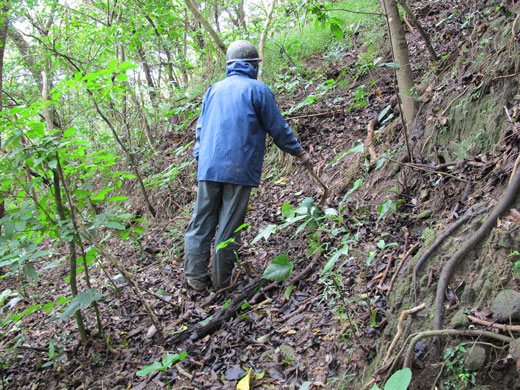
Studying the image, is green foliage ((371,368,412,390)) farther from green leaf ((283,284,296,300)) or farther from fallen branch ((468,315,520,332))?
green leaf ((283,284,296,300))

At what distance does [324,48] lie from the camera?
21.5 ft

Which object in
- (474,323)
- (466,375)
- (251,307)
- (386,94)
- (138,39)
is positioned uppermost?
(138,39)

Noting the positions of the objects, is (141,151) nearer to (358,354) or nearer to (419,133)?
(419,133)

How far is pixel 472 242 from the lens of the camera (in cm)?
186

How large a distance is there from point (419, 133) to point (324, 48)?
386 cm

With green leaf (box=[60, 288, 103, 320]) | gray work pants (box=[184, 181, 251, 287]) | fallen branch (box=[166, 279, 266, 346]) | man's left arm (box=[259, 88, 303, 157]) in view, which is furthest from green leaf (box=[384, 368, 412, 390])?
man's left arm (box=[259, 88, 303, 157])

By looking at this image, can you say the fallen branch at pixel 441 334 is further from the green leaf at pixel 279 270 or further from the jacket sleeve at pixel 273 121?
the jacket sleeve at pixel 273 121

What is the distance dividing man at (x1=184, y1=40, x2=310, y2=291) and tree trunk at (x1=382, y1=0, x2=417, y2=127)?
112 cm

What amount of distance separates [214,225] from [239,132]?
3.17 ft

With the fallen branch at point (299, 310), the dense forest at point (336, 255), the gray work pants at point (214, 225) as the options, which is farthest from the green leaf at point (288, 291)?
the gray work pants at point (214, 225)

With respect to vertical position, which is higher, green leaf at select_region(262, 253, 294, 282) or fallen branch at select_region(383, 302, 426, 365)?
green leaf at select_region(262, 253, 294, 282)

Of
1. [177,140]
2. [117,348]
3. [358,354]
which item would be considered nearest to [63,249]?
[177,140]

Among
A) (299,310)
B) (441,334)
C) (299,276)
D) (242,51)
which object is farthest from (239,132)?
(441,334)

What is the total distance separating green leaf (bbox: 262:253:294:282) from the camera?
2307mm
